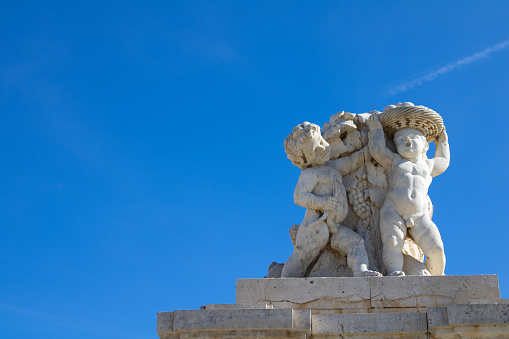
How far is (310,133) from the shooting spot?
1057cm

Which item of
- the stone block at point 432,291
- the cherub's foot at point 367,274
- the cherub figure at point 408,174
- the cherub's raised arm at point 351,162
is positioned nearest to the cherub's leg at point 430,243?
the cherub figure at point 408,174

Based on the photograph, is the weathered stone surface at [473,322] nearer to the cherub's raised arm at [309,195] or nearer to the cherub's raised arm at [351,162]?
the cherub's raised arm at [309,195]

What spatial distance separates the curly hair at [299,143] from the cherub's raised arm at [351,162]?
486mm

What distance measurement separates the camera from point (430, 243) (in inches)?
390

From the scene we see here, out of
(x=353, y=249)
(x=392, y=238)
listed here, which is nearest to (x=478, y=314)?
(x=392, y=238)

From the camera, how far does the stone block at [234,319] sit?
8.49 metres

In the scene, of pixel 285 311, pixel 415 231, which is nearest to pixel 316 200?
pixel 415 231

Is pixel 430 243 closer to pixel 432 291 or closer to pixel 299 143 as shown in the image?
pixel 432 291

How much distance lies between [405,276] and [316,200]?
1765mm

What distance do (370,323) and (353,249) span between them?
1.58m

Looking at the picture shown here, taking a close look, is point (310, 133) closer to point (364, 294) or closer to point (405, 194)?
point (405, 194)

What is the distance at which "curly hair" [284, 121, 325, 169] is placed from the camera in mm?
10602

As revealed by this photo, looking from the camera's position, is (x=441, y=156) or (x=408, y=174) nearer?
(x=408, y=174)

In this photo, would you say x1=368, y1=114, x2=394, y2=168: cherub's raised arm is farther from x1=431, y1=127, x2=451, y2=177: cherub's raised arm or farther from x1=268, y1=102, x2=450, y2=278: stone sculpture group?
→ x1=431, y1=127, x2=451, y2=177: cherub's raised arm
